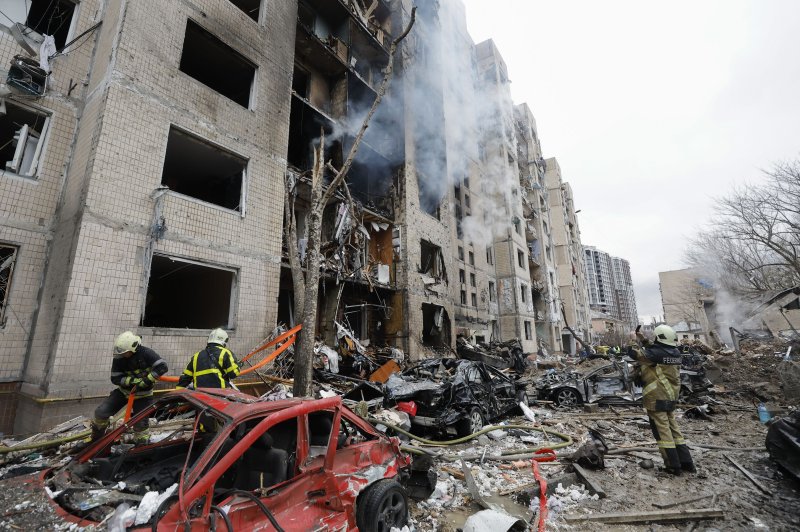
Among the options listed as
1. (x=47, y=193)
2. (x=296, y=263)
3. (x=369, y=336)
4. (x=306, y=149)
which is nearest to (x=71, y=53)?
(x=47, y=193)

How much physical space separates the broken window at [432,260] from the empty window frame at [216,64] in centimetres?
1030

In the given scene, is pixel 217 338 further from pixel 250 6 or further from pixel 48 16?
pixel 250 6

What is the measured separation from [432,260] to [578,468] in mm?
14063

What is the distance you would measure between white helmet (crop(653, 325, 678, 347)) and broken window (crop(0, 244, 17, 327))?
35.7 ft

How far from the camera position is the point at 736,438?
261 inches

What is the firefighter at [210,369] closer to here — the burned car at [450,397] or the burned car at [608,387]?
the burned car at [450,397]

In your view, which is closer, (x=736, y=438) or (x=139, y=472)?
(x=139, y=472)

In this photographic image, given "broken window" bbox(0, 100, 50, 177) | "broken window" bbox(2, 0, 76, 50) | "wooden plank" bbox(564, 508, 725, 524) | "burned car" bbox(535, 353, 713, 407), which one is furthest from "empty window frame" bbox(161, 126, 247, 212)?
"burned car" bbox(535, 353, 713, 407)

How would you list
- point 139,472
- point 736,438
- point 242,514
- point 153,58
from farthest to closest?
point 153,58 < point 736,438 < point 139,472 < point 242,514

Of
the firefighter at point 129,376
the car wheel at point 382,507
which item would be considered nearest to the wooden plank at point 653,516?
the car wheel at point 382,507

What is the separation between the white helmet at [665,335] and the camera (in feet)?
17.8

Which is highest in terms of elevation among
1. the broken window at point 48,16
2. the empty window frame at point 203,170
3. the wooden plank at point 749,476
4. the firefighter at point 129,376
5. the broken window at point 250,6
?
the broken window at point 250,6

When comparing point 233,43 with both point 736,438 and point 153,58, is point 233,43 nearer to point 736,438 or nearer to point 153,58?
point 153,58

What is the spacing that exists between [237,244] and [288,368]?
326 centimetres
